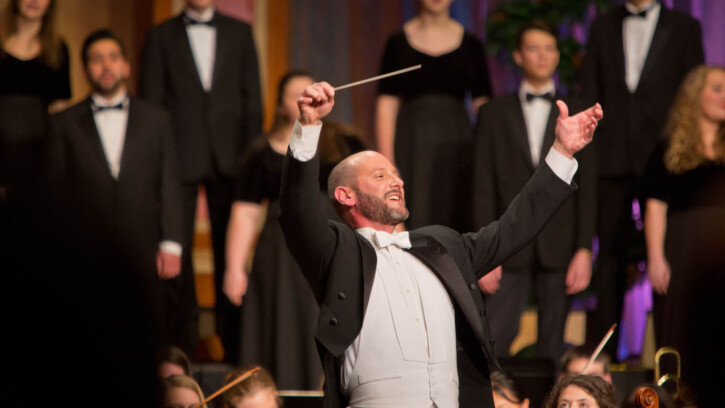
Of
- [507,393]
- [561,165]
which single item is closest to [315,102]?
[561,165]

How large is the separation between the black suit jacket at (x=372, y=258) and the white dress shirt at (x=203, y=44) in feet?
7.00

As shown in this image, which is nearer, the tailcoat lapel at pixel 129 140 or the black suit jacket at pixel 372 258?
the black suit jacket at pixel 372 258

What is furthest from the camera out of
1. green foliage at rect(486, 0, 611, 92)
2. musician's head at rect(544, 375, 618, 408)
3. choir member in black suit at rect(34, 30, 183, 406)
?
green foliage at rect(486, 0, 611, 92)

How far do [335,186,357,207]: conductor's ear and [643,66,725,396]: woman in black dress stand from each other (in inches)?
70.0

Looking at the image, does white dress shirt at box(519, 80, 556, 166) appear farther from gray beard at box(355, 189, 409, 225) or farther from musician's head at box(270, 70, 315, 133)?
gray beard at box(355, 189, 409, 225)

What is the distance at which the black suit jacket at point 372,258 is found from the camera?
228cm

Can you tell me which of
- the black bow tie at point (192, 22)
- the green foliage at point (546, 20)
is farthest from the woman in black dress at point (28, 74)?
the green foliage at point (546, 20)

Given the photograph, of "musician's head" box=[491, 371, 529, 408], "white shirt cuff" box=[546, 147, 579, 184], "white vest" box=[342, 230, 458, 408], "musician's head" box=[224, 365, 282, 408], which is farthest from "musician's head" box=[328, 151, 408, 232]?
"musician's head" box=[491, 371, 529, 408]

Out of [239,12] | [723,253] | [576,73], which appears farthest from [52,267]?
[239,12]

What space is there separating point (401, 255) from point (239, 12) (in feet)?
13.1

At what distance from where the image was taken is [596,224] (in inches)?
163

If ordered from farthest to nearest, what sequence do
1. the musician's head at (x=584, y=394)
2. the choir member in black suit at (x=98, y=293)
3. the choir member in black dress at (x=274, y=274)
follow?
1. the choir member in black dress at (x=274, y=274)
2. the musician's head at (x=584, y=394)
3. the choir member in black suit at (x=98, y=293)

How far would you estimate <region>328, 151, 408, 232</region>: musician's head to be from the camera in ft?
8.09

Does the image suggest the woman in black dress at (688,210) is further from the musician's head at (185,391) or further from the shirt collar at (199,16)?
the shirt collar at (199,16)
